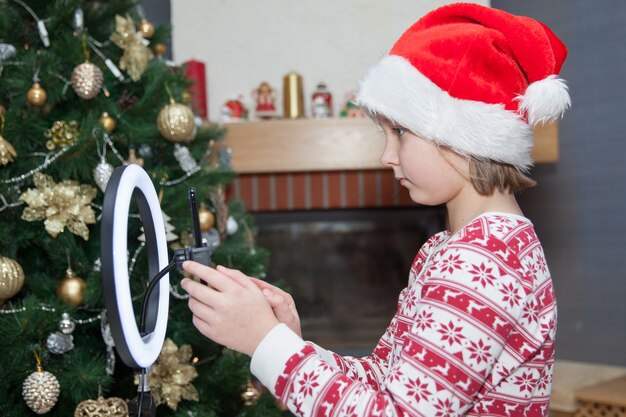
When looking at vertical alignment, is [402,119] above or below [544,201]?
above

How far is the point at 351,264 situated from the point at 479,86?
8.47 ft

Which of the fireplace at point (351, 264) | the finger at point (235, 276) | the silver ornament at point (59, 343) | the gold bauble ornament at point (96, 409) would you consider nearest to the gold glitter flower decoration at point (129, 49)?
the silver ornament at point (59, 343)

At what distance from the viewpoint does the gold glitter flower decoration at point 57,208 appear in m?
1.39

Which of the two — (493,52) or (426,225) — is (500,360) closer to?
(493,52)

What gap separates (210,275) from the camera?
2.50ft

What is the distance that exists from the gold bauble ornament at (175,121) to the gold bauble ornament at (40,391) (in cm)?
58

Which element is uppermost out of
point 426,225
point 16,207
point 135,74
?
point 135,74

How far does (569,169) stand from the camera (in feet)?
10.2

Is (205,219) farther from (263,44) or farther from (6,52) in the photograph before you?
(263,44)

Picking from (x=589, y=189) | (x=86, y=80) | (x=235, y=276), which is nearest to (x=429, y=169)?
(x=235, y=276)

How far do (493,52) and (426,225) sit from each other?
260 centimetres

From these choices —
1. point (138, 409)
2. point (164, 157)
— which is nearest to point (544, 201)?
point (164, 157)

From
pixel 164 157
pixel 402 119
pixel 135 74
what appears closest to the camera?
pixel 402 119

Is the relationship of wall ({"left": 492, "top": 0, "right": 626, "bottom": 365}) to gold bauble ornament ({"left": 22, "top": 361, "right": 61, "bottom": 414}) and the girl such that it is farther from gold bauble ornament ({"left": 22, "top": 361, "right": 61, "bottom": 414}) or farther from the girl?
gold bauble ornament ({"left": 22, "top": 361, "right": 61, "bottom": 414})
